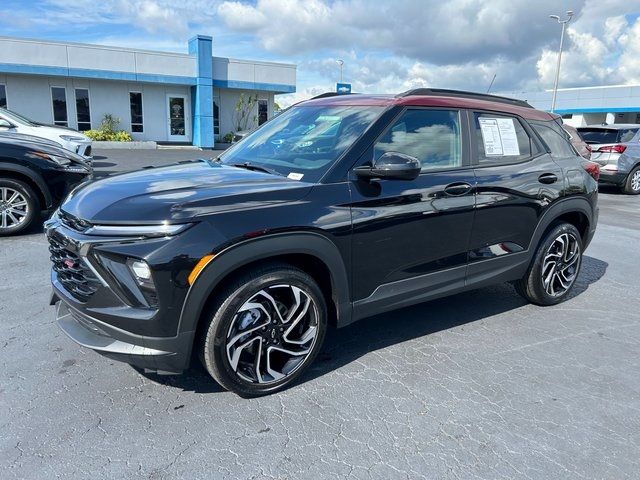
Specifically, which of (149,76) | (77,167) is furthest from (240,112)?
(77,167)

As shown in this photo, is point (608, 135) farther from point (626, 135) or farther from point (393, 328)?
point (393, 328)

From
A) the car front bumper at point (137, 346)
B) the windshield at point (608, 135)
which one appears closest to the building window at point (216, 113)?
the windshield at point (608, 135)

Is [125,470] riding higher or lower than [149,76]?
lower

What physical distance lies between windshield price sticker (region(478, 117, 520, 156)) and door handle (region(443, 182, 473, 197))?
44 cm

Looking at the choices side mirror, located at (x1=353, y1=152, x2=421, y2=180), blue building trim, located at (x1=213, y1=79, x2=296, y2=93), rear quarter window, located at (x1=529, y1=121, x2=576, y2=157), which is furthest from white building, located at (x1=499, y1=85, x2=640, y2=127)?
side mirror, located at (x1=353, y1=152, x2=421, y2=180)

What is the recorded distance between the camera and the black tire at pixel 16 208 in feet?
20.6

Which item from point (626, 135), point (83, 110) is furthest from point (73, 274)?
point (83, 110)

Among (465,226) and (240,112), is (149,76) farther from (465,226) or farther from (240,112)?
(465,226)

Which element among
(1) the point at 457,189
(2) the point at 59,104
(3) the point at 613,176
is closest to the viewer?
(1) the point at 457,189

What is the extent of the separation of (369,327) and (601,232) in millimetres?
5846

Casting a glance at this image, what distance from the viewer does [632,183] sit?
12930mm

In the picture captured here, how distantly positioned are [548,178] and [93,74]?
23.0 metres

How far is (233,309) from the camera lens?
8.93ft

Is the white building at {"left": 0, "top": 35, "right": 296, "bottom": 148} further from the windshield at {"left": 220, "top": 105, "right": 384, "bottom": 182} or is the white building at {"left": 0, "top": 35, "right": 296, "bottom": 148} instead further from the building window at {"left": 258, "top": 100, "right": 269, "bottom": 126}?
the windshield at {"left": 220, "top": 105, "right": 384, "bottom": 182}
